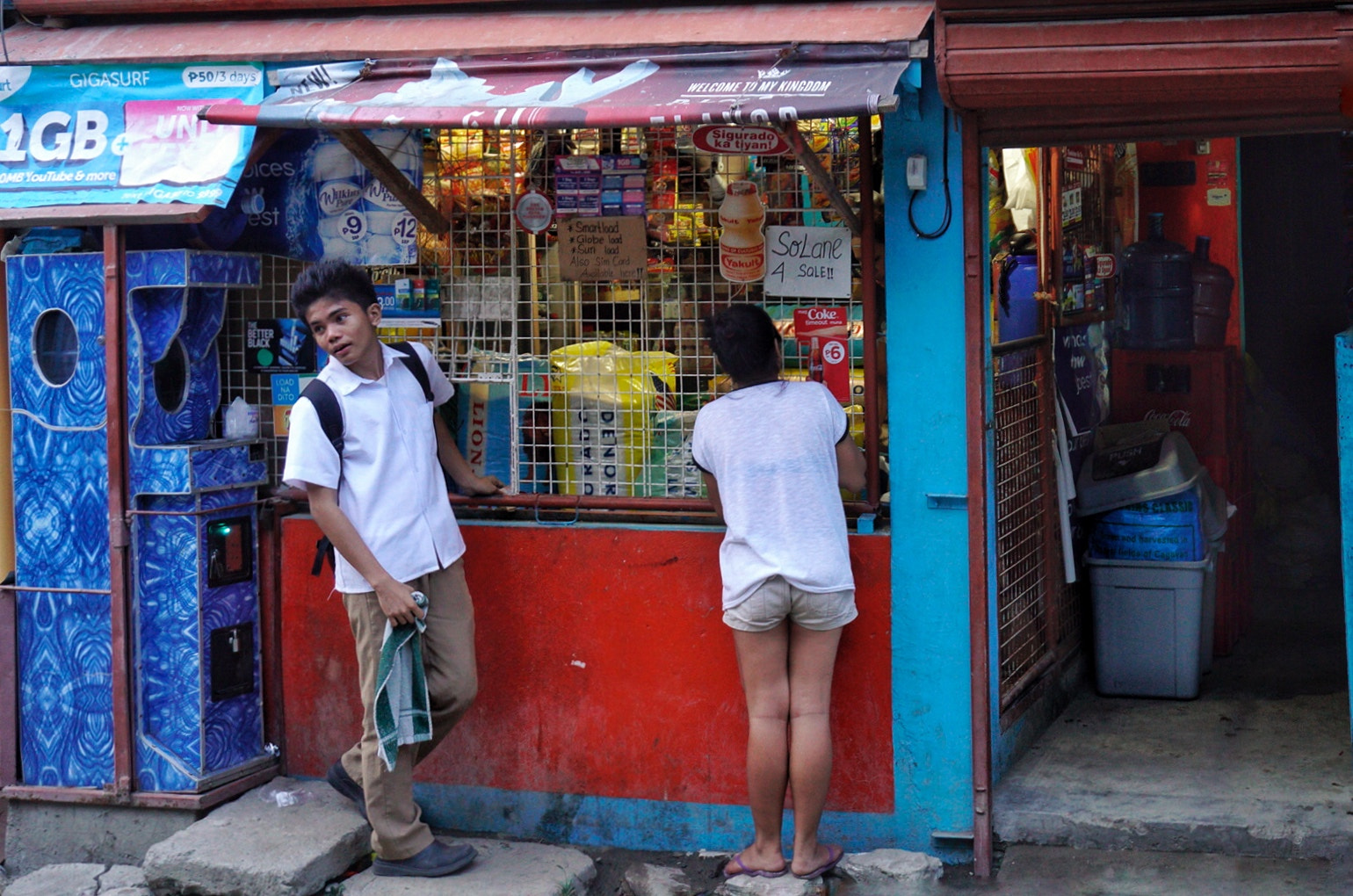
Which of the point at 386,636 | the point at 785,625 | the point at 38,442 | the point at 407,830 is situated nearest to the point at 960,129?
the point at 785,625

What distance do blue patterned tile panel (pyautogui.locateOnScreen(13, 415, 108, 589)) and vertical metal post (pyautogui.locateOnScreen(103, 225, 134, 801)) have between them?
0.28 feet

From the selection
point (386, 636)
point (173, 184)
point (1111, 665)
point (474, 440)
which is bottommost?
point (1111, 665)

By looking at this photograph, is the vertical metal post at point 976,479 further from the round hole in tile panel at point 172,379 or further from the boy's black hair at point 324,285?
the round hole in tile panel at point 172,379

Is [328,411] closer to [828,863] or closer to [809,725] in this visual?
[809,725]

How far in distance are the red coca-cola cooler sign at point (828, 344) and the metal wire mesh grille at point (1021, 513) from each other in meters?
0.71

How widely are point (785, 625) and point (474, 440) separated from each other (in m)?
1.47

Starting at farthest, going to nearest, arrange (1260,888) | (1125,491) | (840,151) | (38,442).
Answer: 1. (1125,491)
2. (38,442)
3. (840,151)
4. (1260,888)

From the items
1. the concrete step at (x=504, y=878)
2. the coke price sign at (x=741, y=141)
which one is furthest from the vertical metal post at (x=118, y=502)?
the coke price sign at (x=741, y=141)

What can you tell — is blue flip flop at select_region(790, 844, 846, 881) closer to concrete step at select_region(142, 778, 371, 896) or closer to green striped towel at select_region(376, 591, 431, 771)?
green striped towel at select_region(376, 591, 431, 771)

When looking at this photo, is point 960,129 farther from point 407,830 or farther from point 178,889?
point 178,889

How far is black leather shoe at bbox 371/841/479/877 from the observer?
458 cm

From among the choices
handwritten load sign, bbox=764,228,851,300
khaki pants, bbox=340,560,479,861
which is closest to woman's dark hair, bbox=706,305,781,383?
handwritten load sign, bbox=764,228,851,300

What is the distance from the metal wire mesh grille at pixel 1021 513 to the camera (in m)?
5.13

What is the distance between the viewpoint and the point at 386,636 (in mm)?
4379
